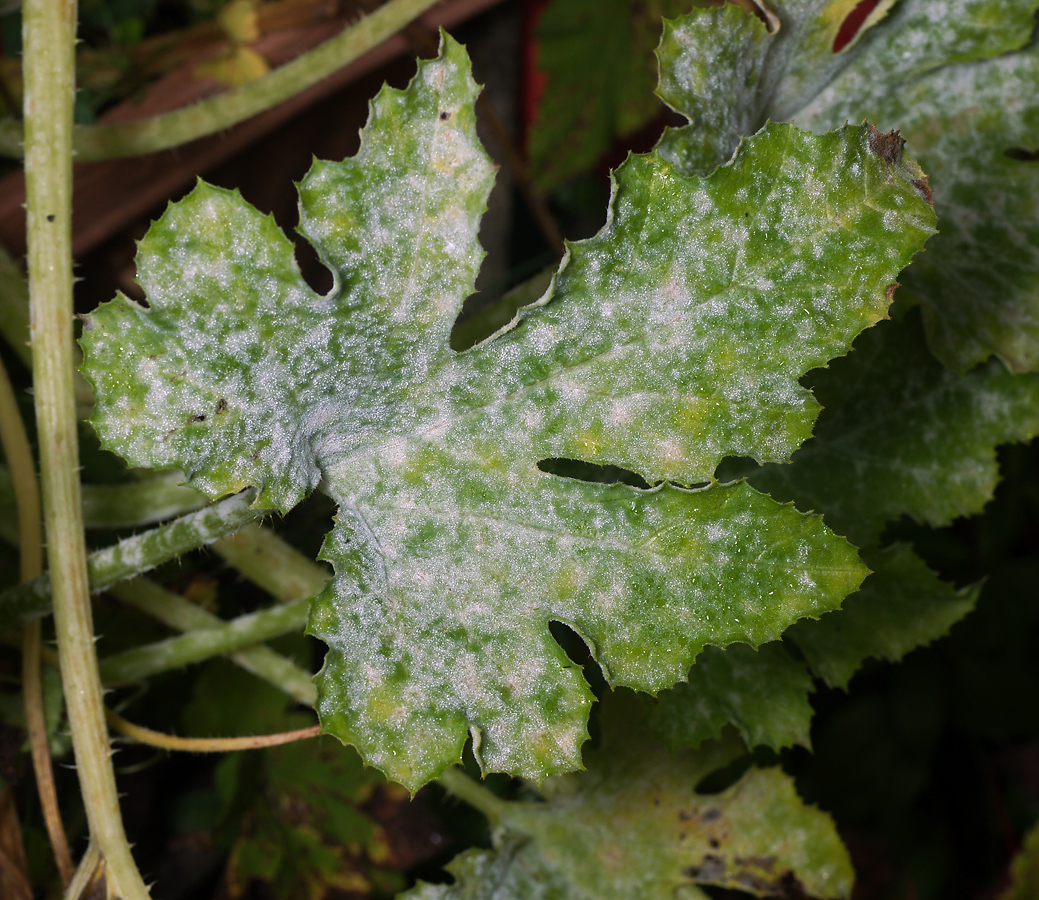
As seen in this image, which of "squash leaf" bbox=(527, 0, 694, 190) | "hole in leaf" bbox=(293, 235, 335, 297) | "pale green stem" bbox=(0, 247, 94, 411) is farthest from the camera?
"squash leaf" bbox=(527, 0, 694, 190)

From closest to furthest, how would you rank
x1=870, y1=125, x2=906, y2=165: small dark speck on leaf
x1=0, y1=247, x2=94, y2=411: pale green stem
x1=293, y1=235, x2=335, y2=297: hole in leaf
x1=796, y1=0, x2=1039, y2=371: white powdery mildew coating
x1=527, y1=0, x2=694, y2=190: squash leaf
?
x1=870, y1=125, x2=906, y2=165: small dark speck on leaf, x1=796, y1=0, x2=1039, y2=371: white powdery mildew coating, x1=0, y1=247, x2=94, y2=411: pale green stem, x1=293, y1=235, x2=335, y2=297: hole in leaf, x1=527, y1=0, x2=694, y2=190: squash leaf

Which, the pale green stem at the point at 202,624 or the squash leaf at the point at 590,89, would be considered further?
the squash leaf at the point at 590,89

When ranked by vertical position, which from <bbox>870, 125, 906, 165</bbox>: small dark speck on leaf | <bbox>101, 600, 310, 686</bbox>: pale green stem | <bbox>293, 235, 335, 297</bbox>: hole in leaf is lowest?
<bbox>870, 125, 906, 165</bbox>: small dark speck on leaf

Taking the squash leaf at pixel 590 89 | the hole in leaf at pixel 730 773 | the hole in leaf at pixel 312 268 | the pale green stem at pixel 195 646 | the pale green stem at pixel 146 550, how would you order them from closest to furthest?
the pale green stem at pixel 146 550, the pale green stem at pixel 195 646, the hole in leaf at pixel 730 773, the hole in leaf at pixel 312 268, the squash leaf at pixel 590 89

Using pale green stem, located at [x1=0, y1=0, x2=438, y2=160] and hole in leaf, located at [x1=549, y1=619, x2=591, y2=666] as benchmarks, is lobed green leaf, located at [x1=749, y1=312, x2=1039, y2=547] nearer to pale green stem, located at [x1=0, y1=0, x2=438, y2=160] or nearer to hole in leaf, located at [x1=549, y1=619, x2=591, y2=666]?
hole in leaf, located at [x1=549, y1=619, x2=591, y2=666]

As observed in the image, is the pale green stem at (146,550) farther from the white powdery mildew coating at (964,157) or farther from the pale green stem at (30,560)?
the white powdery mildew coating at (964,157)

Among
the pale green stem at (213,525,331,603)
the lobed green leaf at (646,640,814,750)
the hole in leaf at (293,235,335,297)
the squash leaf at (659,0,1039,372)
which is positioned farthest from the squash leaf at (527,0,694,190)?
the lobed green leaf at (646,640,814,750)

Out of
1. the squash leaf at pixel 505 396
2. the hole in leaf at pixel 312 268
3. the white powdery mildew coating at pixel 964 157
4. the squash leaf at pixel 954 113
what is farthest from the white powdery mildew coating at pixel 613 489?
the hole in leaf at pixel 312 268
